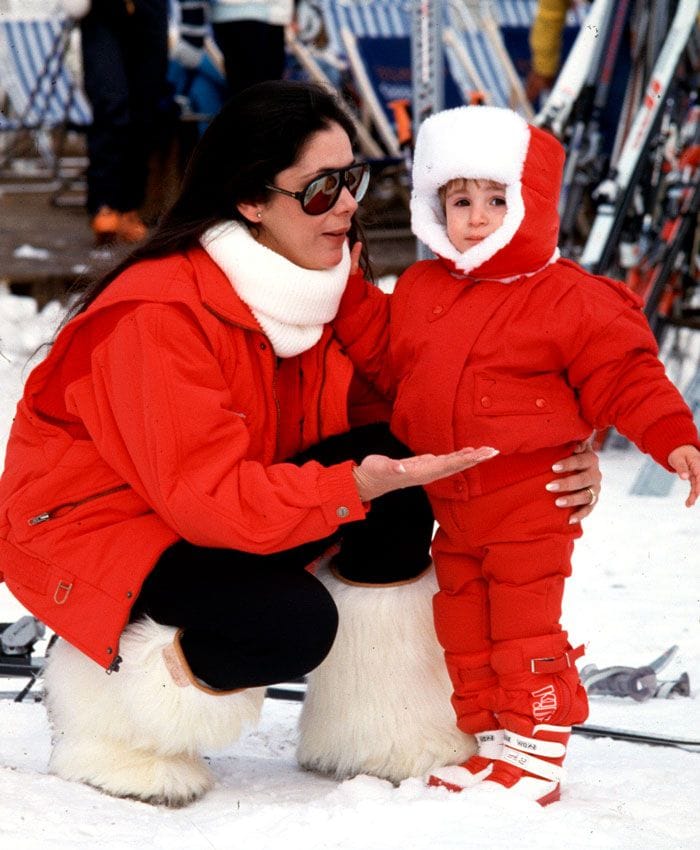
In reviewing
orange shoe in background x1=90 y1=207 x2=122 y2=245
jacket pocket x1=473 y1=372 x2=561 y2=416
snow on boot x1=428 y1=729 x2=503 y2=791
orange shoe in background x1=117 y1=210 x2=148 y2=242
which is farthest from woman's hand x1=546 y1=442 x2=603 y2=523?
orange shoe in background x1=90 y1=207 x2=122 y2=245

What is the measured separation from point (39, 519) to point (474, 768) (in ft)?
2.62

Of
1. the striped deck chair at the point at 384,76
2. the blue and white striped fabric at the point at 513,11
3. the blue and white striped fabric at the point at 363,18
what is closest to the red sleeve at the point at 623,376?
the striped deck chair at the point at 384,76

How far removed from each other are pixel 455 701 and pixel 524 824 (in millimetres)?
279

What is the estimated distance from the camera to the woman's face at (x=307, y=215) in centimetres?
216

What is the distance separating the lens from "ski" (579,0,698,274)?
4695 millimetres

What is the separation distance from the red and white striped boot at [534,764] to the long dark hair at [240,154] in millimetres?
950

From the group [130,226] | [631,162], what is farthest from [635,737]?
[130,226]

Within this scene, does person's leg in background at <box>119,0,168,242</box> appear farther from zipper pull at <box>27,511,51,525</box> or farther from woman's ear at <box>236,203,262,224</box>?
zipper pull at <box>27,511,51,525</box>

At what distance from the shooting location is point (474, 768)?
2178mm

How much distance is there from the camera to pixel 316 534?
78.5 inches

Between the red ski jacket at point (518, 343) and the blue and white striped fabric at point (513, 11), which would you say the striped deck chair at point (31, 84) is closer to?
the blue and white striped fabric at point (513, 11)

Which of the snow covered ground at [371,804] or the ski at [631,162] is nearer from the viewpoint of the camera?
the snow covered ground at [371,804]

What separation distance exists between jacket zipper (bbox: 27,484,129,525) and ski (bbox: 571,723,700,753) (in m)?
0.99

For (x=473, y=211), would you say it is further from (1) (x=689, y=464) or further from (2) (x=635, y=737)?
(2) (x=635, y=737)
